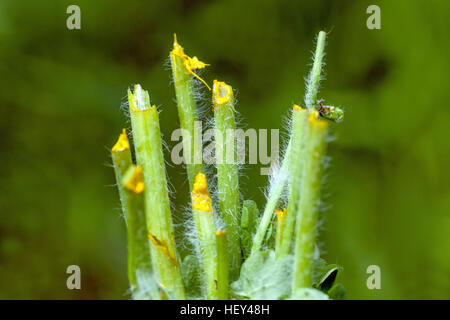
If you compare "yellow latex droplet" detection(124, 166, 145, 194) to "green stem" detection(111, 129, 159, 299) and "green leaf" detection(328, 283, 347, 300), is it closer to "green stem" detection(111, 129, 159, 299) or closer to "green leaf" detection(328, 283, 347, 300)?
"green stem" detection(111, 129, 159, 299)

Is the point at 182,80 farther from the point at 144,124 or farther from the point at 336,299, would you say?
the point at 336,299

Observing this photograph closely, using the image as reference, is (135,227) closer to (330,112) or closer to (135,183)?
(135,183)

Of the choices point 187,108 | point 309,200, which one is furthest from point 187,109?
point 309,200

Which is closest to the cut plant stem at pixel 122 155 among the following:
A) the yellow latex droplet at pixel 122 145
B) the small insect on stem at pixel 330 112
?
the yellow latex droplet at pixel 122 145

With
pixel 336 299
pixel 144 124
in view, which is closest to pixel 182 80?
pixel 144 124

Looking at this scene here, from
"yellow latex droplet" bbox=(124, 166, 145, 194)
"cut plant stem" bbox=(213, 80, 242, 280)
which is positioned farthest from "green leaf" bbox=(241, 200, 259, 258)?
"yellow latex droplet" bbox=(124, 166, 145, 194)
